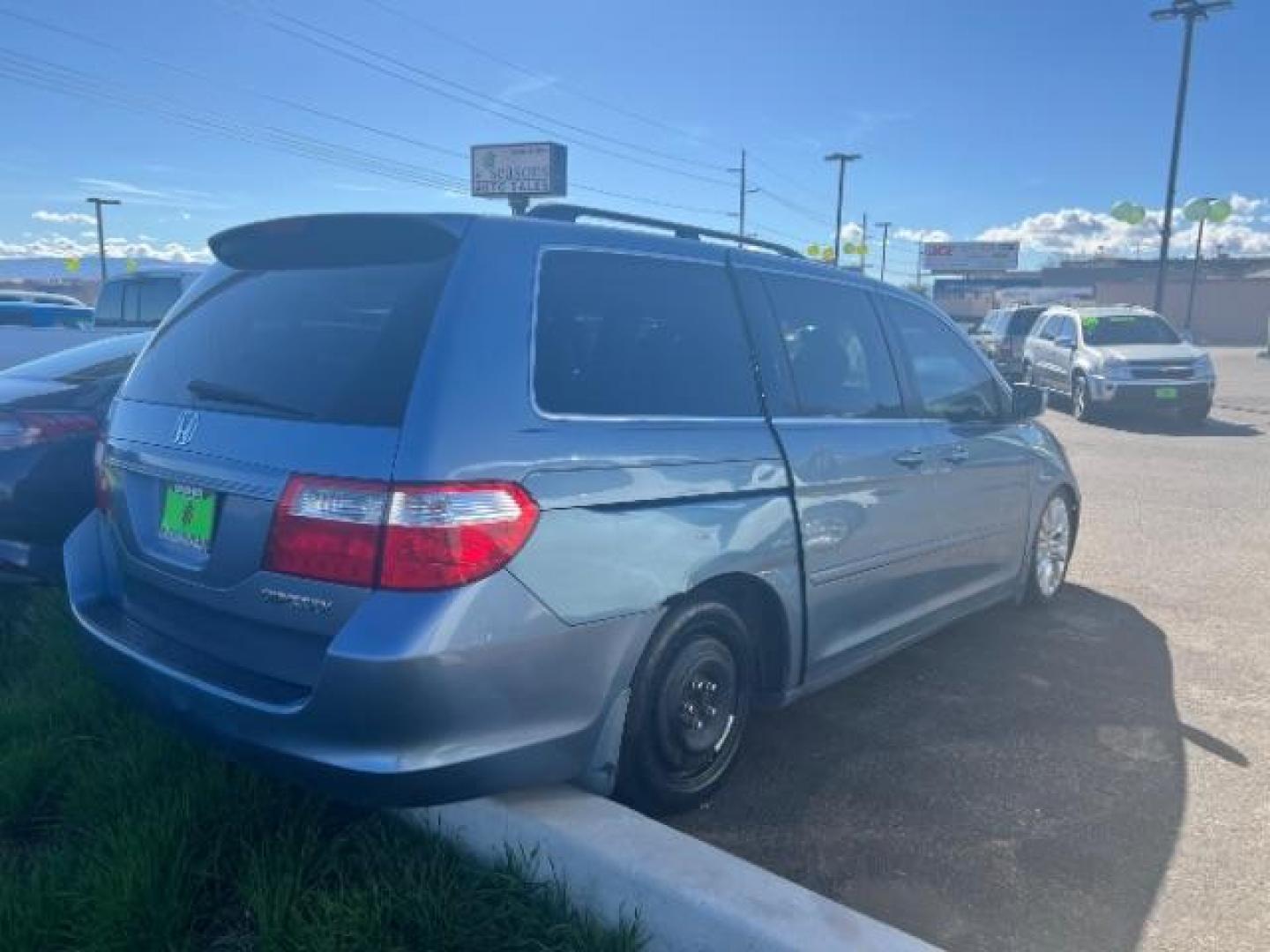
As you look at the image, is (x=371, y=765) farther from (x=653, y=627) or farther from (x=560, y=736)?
(x=653, y=627)

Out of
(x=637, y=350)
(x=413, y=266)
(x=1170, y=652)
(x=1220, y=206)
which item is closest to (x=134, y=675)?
(x=413, y=266)

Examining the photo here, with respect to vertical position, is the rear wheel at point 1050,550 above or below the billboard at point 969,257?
below

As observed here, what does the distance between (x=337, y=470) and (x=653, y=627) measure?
1.01 metres

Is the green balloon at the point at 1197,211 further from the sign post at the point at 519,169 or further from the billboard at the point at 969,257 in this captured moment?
the billboard at the point at 969,257

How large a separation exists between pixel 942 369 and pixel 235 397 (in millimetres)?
3188

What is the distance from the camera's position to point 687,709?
3.05 meters

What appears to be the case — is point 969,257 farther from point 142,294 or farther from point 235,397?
point 235,397

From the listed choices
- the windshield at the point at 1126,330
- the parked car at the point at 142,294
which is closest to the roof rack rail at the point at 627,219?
the parked car at the point at 142,294

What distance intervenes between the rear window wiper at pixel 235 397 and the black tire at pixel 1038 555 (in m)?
4.07

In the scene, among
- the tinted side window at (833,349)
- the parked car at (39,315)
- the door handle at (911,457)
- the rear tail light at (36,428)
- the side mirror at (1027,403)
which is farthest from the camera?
the parked car at (39,315)

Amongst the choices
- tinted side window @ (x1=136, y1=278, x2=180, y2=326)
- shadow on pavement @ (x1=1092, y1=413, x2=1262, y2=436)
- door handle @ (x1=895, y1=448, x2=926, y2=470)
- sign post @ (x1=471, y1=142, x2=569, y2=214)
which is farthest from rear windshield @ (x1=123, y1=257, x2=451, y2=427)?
sign post @ (x1=471, y1=142, x2=569, y2=214)

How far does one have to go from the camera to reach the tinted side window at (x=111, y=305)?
39.5 ft

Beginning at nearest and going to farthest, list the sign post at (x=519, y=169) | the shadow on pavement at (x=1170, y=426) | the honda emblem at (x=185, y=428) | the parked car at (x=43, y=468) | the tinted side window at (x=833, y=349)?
the honda emblem at (x=185, y=428) < the tinted side window at (x=833, y=349) < the parked car at (x=43, y=468) < the shadow on pavement at (x=1170, y=426) < the sign post at (x=519, y=169)

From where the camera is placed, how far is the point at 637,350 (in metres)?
2.94
